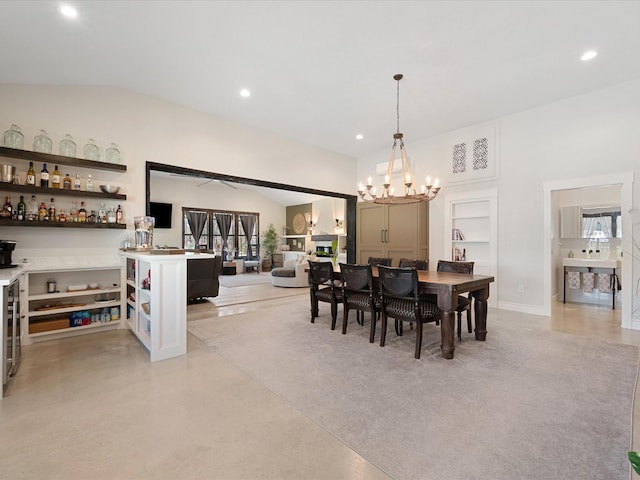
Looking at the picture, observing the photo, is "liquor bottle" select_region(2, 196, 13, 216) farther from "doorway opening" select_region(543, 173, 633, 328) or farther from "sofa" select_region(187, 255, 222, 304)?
"doorway opening" select_region(543, 173, 633, 328)

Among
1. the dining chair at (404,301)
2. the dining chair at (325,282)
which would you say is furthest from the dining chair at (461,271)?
the dining chair at (325,282)

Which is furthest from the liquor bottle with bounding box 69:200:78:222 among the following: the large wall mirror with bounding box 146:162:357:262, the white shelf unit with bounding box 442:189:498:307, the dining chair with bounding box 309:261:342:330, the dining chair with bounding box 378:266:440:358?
the white shelf unit with bounding box 442:189:498:307

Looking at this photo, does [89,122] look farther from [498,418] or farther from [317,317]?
[498,418]

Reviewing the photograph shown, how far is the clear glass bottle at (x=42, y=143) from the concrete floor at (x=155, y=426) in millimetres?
2267

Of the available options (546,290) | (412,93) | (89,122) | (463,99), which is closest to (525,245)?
(546,290)

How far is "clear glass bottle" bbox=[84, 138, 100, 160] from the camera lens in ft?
12.3

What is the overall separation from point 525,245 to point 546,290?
743 mm

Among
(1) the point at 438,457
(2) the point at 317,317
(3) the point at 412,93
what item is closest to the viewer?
(1) the point at 438,457

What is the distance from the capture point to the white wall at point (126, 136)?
3.48 meters

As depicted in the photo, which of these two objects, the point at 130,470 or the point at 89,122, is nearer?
the point at 130,470

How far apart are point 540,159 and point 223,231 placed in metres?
9.73

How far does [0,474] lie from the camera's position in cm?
148

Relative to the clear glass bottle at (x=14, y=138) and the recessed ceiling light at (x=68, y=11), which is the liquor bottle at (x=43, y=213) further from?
the recessed ceiling light at (x=68, y=11)

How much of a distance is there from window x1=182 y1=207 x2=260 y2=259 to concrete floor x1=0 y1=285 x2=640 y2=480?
7.96 m
